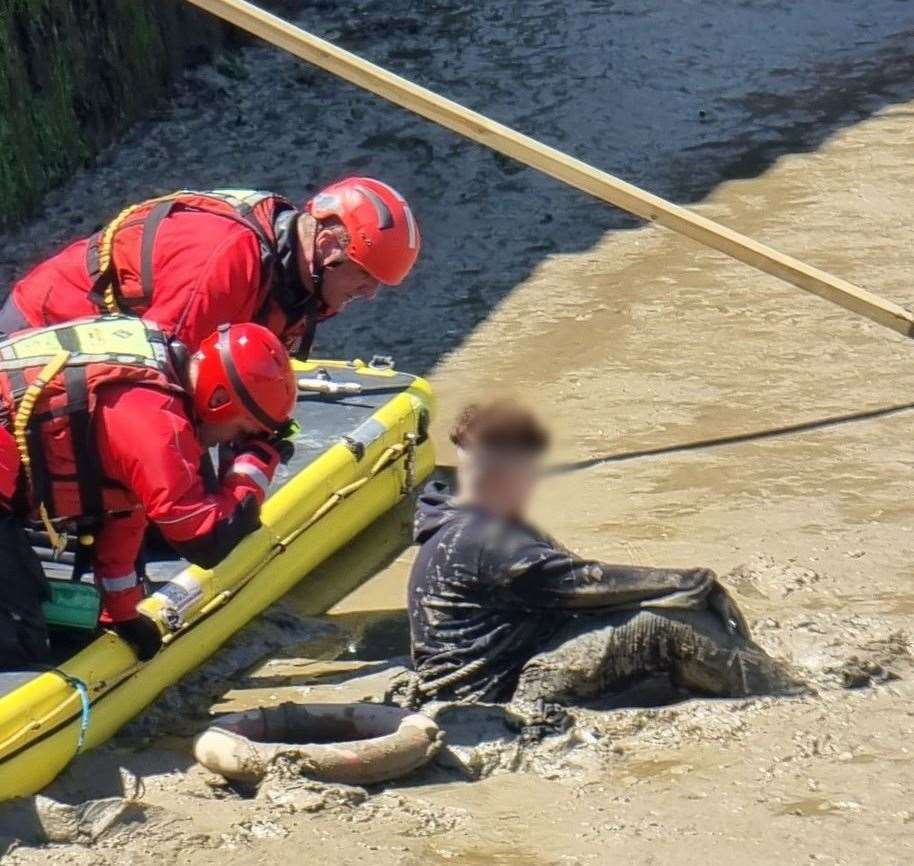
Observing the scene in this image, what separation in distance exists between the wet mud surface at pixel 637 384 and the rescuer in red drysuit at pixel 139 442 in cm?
58

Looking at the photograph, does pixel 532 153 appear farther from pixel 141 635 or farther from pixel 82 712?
pixel 82 712

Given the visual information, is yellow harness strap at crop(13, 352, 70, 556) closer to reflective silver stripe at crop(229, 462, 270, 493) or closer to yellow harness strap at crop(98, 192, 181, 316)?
reflective silver stripe at crop(229, 462, 270, 493)

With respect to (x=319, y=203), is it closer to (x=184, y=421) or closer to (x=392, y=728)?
(x=184, y=421)

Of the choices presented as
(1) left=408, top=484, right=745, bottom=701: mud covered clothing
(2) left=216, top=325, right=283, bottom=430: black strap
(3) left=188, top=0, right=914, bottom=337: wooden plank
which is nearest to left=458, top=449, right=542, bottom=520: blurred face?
(1) left=408, top=484, right=745, bottom=701: mud covered clothing

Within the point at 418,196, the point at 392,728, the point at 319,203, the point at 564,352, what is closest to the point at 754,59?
the point at 418,196

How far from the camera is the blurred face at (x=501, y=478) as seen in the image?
4.70 metres

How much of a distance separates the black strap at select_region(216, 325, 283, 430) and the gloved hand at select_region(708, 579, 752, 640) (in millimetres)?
1257

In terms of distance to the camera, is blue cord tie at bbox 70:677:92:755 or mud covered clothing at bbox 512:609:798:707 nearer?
blue cord tie at bbox 70:677:92:755

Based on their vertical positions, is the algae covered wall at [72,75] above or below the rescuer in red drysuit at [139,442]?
below

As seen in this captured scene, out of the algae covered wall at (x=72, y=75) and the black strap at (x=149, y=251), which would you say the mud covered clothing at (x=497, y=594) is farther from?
the algae covered wall at (x=72, y=75)

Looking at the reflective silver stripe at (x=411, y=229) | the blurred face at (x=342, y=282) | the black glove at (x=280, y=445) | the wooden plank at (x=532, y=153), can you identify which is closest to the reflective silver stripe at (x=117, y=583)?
the black glove at (x=280, y=445)

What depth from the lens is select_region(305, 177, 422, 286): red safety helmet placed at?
17.9 feet

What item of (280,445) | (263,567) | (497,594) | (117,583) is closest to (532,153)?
(263,567)

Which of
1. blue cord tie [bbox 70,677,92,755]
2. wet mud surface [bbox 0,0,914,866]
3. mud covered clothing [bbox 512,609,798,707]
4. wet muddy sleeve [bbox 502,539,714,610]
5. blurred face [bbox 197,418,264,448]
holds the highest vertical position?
blurred face [bbox 197,418,264,448]
